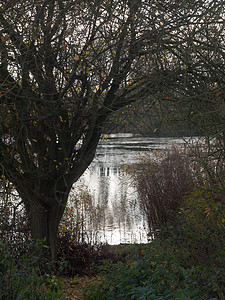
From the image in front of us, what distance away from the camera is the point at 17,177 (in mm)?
4977

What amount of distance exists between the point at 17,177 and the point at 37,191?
39 cm

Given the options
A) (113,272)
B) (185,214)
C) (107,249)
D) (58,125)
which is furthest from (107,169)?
(113,272)

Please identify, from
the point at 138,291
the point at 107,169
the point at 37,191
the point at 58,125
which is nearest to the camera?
the point at 138,291

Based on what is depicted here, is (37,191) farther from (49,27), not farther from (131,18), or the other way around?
(131,18)

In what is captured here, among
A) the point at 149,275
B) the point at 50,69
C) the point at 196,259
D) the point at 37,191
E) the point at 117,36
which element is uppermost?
the point at 117,36

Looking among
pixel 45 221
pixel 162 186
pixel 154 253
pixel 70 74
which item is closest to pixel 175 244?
pixel 154 253

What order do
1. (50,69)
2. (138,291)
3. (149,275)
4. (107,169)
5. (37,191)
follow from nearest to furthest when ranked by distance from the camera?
1. (138,291)
2. (149,275)
3. (50,69)
4. (37,191)
5. (107,169)

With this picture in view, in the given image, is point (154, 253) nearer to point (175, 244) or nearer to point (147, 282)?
point (175, 244)

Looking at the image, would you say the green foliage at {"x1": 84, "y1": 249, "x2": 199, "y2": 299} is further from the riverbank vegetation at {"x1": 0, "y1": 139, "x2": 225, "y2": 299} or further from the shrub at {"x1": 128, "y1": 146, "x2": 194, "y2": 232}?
the shrub at {"x1": 128, "y1": 146, "x2": 194, "y2": 232}

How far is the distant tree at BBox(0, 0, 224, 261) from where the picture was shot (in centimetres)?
358

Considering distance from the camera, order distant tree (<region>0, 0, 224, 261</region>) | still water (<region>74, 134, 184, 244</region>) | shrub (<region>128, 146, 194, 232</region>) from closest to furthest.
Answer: distant tree (<region>0, 0, 224, 261</region>) < shrub (<region>128, 146, 194, 232</region>) < still water (<region>74, 134, 184, 244</region>)

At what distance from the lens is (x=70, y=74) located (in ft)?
13.7

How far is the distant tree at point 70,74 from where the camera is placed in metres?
3.58

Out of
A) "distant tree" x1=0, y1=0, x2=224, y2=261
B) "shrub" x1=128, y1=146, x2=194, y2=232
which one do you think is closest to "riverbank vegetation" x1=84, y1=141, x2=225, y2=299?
"shrub" x1=128, y1=146, x2=194, y2=232
